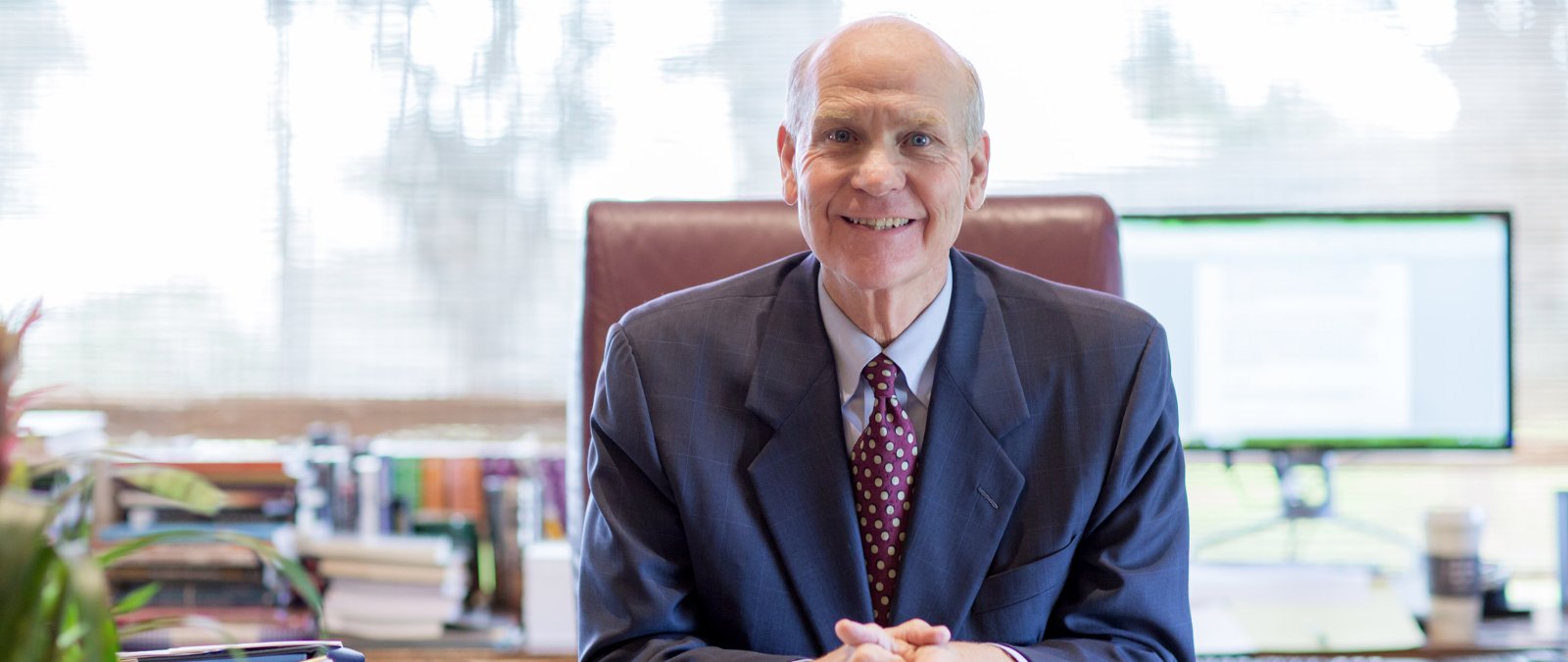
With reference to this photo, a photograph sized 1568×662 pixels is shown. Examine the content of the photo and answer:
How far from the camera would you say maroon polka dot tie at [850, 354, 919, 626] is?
4.17 feet

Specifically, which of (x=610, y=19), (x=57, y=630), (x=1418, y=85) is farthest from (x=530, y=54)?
(x=57, y=630)

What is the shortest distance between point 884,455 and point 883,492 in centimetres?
4

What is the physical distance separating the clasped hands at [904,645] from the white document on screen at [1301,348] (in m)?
1.02

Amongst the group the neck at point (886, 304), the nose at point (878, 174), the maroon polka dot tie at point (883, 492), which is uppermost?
the nose at point (878, 174)

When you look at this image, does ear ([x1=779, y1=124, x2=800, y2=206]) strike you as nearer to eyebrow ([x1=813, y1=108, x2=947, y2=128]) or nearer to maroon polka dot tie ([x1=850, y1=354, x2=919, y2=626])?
eyebrow ([x1=813, y1=108, x2=947, y2=128])

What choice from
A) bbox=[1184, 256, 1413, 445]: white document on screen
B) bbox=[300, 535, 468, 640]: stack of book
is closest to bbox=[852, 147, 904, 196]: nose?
bbox=[1184, 256, 1413, 445]: white document on screen

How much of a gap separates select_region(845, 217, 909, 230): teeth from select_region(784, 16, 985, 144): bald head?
4.4 inches

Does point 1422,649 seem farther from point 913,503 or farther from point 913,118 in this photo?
point 913,118

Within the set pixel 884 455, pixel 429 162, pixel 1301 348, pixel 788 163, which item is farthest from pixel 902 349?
pixel 429 162

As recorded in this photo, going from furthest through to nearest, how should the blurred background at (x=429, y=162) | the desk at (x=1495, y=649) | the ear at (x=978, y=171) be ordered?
the blurred background at (x=429, y=162) → the desk at (x=1495, y=649) → the ear at (x=978, y=171)

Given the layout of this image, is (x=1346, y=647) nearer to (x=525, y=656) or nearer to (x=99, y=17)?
(x=525, y=656)

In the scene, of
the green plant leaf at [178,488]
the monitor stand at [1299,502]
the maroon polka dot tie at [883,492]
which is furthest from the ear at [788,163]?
the monitor stand at [1299,502]

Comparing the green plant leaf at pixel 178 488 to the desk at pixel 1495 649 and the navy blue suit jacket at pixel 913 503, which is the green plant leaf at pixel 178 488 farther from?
the desk at pixel 1495 649

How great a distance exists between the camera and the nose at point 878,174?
4.01 ft
